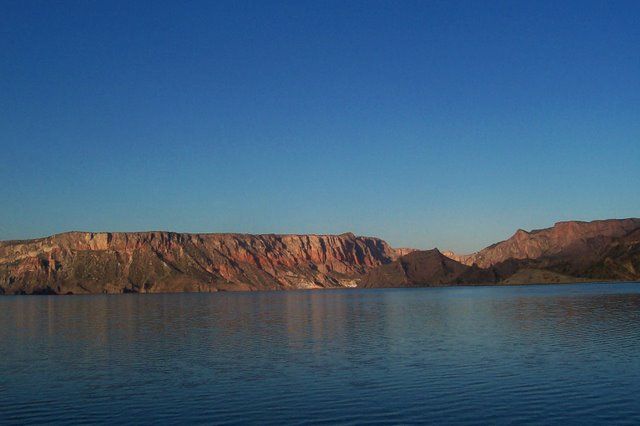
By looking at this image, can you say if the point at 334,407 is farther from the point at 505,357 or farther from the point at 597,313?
the point at 597,313

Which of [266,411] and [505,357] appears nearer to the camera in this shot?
[266,411]

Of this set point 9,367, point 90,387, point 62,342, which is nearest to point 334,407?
point 90,387

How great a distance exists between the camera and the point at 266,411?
95.8ft

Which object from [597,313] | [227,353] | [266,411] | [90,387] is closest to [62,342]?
[227,353]

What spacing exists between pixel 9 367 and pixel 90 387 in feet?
39.0

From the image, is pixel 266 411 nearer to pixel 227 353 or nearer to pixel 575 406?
pixel 575 406

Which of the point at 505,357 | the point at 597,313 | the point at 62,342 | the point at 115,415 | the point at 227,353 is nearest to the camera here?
the point at 115,415

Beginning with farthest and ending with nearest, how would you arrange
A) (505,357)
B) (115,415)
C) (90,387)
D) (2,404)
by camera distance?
(505,357) < (90,387) < (2,404) < (115,415)

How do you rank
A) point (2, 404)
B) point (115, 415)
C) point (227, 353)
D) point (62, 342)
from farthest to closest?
point (62, 342), point (227, 353), point (2, 404), point (115, 415)

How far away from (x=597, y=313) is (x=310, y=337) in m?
44.6

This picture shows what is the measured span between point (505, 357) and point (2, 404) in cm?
3139

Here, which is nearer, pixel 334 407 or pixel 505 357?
pixel 334 407

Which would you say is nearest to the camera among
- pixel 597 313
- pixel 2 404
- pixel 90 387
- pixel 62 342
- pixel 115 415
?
pixel 115 415

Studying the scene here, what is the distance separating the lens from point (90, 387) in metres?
35.9
